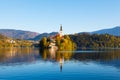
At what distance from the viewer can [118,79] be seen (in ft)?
155

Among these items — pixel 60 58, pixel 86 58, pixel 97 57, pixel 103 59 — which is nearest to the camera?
pixel 103 59

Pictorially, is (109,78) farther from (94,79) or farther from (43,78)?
(43,78)

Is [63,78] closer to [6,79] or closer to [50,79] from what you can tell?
[50,79]

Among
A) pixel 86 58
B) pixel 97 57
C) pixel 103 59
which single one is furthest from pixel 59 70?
pixel 97 57

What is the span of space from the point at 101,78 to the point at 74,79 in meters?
5.47

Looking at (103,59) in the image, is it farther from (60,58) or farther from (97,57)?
(60,58)

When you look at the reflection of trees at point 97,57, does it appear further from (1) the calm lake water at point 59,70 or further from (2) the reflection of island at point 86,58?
(1) the calm lake water at point 59,70

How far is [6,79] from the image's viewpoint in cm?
4634

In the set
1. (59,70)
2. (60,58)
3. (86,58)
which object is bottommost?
(59,70)

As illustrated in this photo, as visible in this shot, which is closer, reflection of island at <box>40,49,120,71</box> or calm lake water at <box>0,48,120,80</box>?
calm lake water at <box>0,48,120,80</box>

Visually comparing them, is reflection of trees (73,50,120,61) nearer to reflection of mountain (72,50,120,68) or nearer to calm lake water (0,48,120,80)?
reflection of mountain (72,50,120,68)

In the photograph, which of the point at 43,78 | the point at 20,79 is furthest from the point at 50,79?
the point at 20,79

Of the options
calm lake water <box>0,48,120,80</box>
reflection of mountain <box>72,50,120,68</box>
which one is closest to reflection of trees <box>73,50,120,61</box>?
reflection of mountain <box>72,50,120,68</box>

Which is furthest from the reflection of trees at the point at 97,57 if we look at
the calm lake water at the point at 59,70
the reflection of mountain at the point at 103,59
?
the calm lake water at the point at 59,70
